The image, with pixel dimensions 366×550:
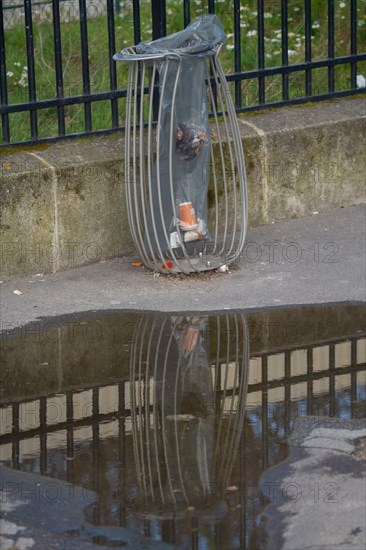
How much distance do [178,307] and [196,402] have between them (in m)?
1.08

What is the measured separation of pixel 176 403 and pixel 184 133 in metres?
1.75

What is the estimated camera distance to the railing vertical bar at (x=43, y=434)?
13.6ft

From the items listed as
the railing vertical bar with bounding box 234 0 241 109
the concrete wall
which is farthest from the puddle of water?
the railing vertical bar with bounding box 234 0 241 109

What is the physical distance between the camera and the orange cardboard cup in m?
5.95

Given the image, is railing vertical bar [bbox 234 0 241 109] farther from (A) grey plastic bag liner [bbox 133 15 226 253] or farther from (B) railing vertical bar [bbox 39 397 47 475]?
(B) railing vertical bar [bbox 39 397 47 475]

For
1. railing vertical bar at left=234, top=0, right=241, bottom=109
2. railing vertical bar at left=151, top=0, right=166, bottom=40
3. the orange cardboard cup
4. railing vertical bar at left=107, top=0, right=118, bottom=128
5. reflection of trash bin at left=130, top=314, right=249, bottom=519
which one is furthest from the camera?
railing vertical bar at left=234, top=0, right=241, bottom=109

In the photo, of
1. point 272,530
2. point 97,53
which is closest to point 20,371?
point 272,530

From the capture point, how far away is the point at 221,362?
511 centimetres

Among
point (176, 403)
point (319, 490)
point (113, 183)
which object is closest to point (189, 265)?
point (113, 183)

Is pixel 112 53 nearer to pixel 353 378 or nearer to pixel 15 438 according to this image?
pixel 353 378

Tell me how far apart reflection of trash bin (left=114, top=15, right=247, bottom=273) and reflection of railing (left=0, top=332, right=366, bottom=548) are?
81 cm

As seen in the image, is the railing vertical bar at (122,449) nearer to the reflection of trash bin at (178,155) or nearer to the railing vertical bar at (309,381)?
the railing vertical bar at (309,381)

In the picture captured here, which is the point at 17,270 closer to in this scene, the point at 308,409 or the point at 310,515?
the point at 308,409

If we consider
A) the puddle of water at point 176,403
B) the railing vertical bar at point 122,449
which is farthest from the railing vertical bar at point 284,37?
the railing vertical bar at point 122,449
